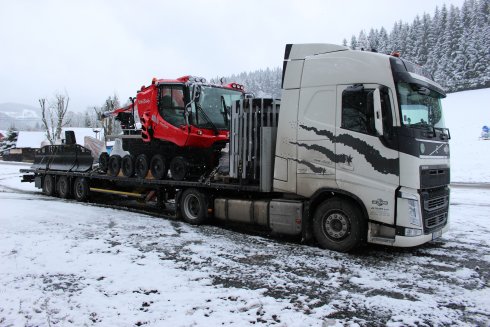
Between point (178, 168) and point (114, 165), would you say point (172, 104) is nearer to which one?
point (178, 168)

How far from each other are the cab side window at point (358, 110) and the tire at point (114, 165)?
7.51 metres

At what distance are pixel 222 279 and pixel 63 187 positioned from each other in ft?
36.6

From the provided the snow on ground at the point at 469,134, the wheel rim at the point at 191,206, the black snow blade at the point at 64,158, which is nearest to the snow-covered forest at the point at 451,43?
the snow on ground at the point at 469,134

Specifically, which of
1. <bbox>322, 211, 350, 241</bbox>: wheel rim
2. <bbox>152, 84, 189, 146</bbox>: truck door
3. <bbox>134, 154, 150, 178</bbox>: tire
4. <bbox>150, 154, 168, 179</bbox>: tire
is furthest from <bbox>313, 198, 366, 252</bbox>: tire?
<bbox>134, 154, 150, 178</bbox>: tire

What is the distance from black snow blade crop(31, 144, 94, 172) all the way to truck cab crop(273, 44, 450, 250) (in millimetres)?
8881

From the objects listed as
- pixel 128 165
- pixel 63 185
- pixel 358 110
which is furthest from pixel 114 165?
pixel 358 110

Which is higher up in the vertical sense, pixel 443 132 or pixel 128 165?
pixel 443 132

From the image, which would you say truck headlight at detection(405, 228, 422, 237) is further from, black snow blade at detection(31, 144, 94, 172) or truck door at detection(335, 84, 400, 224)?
black snow blade at detection(31, 144, 94, 172)

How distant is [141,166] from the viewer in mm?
10805

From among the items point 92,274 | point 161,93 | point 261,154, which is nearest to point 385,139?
point 261,154

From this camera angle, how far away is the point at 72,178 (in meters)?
14.1

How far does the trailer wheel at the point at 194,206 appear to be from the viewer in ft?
29.7

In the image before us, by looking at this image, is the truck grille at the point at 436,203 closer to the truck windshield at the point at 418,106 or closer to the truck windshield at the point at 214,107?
the truck windshield at the point at 418,106

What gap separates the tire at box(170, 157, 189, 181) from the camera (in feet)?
31.3
